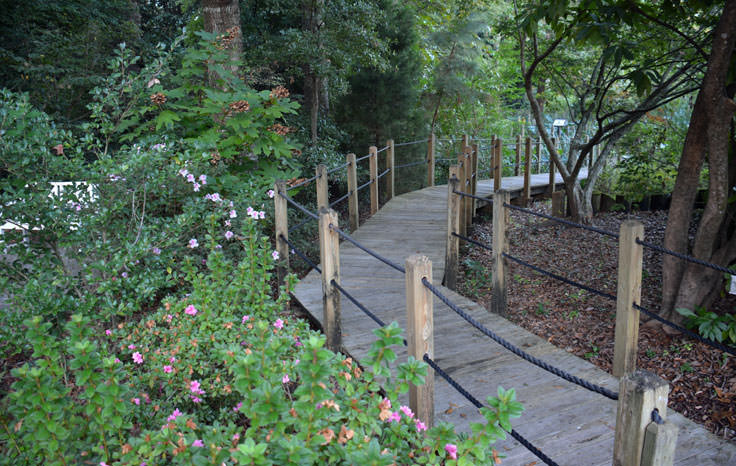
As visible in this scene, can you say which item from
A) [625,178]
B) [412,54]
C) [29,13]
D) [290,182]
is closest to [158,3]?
[29,13]

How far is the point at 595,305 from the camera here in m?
5.79

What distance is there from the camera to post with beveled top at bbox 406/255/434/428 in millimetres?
2559

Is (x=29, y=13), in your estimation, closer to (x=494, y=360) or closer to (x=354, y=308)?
(x=354, y=308)

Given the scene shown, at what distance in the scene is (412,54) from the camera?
11.2 meters

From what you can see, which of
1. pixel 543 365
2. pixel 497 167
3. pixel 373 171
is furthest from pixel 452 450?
pixel 497 167

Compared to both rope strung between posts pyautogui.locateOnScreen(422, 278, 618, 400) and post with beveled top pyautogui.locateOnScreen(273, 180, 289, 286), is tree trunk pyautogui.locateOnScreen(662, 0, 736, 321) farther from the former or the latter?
post with beveled top pyautogui.locateOnScreen(273, 180, 289, 286)

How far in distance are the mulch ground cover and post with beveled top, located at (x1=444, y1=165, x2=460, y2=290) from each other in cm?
67

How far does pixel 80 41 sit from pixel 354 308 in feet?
28.6

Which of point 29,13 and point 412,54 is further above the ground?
point 29,13

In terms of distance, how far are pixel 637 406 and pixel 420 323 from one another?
1183 mm

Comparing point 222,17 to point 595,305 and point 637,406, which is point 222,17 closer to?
point 595,305

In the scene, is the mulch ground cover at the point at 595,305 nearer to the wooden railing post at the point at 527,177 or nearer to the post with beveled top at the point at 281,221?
the wooden railing post at the point at 527,177

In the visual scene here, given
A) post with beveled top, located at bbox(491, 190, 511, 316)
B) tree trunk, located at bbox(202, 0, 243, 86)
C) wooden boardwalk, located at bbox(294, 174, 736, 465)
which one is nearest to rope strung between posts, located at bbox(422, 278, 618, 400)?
wooden boardwalk, located at bbox(294, 174, 736, 465)

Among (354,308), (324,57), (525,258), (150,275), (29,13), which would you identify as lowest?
(525,258)
